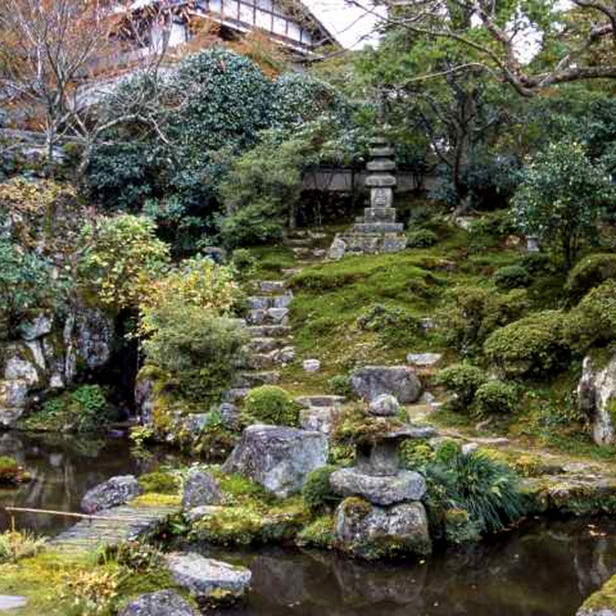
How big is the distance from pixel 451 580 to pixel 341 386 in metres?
5.11

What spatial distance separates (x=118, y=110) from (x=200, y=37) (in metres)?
3.86

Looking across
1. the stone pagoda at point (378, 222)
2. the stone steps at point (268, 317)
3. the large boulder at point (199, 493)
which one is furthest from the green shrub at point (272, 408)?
the stone pagoda at point (378, 222)

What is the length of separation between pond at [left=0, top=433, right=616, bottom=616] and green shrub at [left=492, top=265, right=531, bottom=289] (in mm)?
5906

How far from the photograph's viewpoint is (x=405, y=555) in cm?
675

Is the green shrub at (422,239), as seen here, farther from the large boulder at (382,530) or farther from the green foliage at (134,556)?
the green foliage at (134,556)

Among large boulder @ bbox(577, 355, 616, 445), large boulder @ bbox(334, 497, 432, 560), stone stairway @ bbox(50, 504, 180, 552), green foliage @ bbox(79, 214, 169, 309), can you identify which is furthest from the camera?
green foliage @ bbox(79, 214, 169, 309)

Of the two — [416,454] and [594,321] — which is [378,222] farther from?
[416,454]

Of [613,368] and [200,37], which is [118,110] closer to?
[200,37]

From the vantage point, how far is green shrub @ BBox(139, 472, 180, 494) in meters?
8.23

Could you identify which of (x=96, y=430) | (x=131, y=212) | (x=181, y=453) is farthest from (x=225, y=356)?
(x=131, y=212)

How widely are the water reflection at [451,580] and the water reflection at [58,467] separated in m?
2.44

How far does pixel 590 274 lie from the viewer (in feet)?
36.0

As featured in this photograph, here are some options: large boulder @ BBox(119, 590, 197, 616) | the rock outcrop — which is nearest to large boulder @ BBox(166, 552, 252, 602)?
large boulder @ BBox(119, 590, 197, 616)

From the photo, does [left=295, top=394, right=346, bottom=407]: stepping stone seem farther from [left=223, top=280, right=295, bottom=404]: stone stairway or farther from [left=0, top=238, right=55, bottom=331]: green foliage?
[left=0, top=238, right=55, bottom=331]: green foliage
